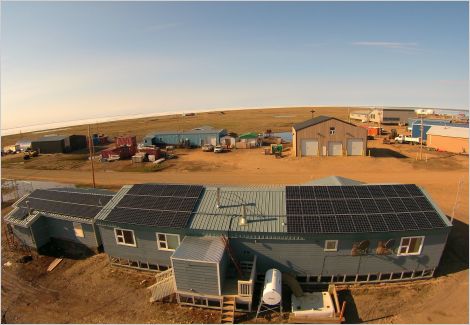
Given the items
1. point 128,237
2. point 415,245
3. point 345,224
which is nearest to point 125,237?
point 128,237

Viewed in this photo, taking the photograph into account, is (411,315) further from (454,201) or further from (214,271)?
(454,201)

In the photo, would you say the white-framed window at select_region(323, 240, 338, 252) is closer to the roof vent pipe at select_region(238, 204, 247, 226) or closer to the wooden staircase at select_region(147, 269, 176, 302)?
the roof vent pipe at select_region(238, 204, 247, 226)

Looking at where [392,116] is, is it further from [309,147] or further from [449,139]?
[309,147]

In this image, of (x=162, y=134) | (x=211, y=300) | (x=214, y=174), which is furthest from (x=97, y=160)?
(x=211, y=300)

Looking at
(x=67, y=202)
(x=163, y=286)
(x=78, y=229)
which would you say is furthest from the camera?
(x=67, y=202)

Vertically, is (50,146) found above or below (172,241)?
above

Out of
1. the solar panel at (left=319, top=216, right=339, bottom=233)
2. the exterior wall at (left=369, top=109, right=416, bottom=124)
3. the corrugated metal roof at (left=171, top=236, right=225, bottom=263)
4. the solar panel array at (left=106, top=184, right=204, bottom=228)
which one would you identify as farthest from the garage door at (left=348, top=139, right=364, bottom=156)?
the exterior wall at (left=369, top=109, right=416, bottom=124)
